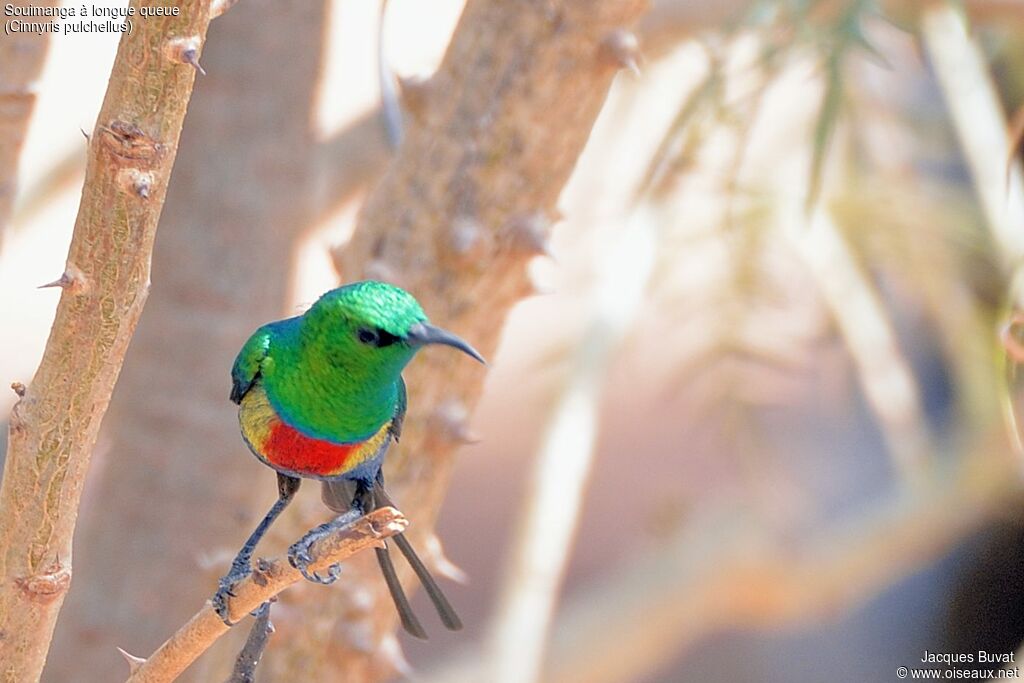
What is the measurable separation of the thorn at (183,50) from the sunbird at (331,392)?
0.10 meters

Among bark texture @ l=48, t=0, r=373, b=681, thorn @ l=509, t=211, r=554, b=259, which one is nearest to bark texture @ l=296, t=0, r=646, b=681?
thorn @ l=509, t=211, r=554, b=259

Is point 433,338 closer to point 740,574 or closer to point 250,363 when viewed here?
point 250,363

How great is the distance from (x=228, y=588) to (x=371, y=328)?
0.14 metres

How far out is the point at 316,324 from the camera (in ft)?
1.49

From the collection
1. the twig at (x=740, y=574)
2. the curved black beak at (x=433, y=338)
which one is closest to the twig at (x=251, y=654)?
the curved black beak at (x=433, y=338)

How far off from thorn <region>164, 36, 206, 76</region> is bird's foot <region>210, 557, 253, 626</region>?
204 millimetres

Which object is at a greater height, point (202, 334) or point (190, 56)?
point (202, 334)

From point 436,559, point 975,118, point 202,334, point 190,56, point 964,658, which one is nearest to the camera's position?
point 190,56

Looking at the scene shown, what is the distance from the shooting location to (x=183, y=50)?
15.2 inches

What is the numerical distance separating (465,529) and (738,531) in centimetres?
97

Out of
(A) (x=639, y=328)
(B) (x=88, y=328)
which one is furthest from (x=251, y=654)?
(A) (x=639, y=328)

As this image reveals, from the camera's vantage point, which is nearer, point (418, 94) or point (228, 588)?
point (228, 588)

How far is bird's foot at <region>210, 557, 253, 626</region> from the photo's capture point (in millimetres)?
433

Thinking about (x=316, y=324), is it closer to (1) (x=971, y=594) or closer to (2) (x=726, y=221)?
(2) (x=726, y=221)
